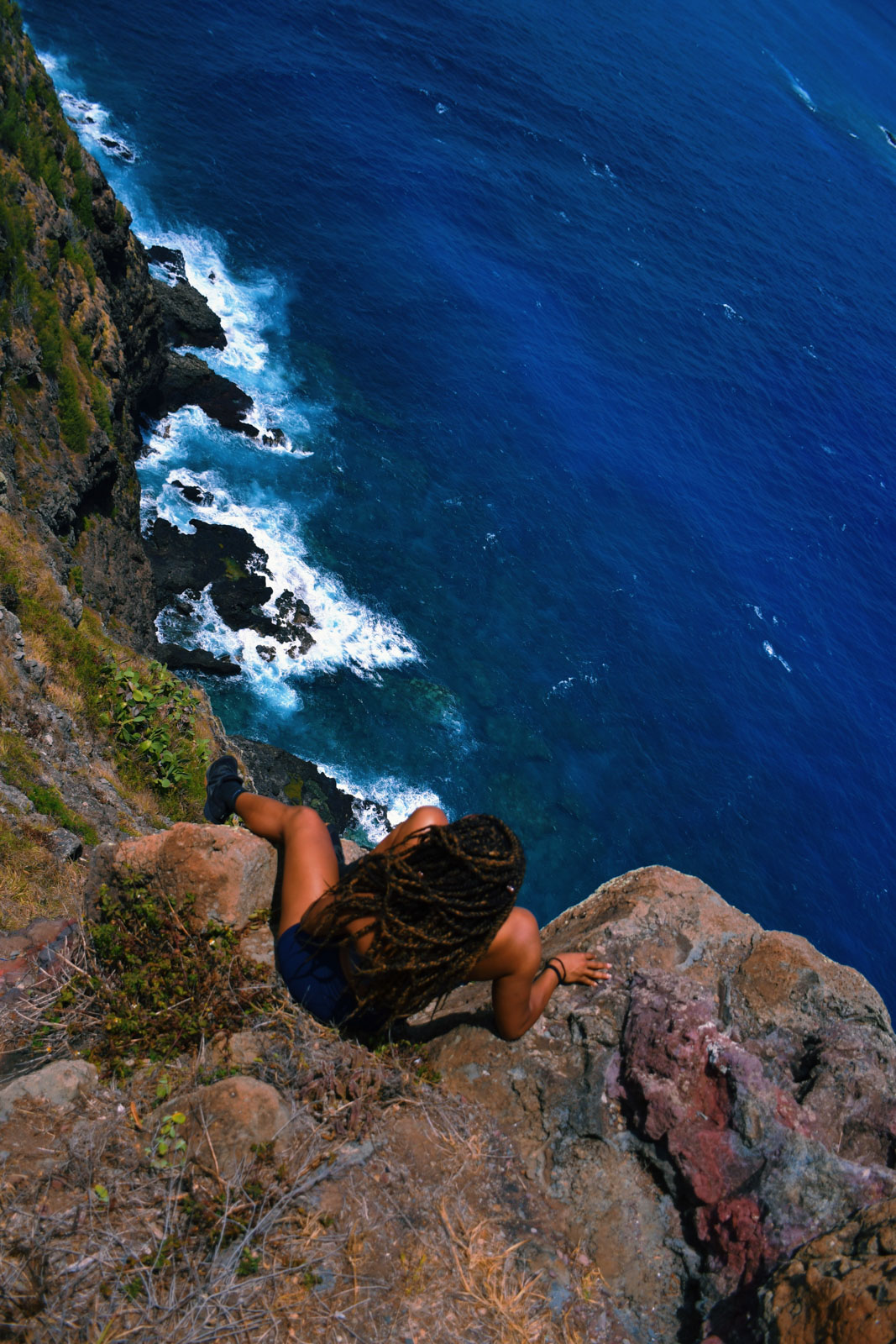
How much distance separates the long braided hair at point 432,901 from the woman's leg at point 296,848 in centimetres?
73

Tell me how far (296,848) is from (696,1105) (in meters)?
3.68

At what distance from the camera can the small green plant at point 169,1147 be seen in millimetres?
5465

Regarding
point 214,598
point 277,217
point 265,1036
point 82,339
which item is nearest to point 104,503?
point 82,339

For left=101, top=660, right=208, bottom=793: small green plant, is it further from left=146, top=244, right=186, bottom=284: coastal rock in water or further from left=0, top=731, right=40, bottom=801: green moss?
left=146, top=244, right=186, bottom=284: coastal rock in water

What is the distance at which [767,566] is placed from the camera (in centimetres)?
4875

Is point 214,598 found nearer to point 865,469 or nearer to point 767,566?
point 767,566

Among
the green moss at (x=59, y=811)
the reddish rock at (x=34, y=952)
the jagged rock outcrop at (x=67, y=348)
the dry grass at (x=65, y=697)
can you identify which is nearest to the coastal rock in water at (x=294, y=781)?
the jagged rock outcrop at (x=67, y=348)

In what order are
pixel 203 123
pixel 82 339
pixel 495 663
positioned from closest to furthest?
1. pixel 82 339
2. pixel 495 663
3. pixel 203 123

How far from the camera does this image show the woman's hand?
779 centimetres

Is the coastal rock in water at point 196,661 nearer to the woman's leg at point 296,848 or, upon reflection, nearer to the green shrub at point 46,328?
the green shrub at point 46,328

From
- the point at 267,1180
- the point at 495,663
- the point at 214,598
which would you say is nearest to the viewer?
the point at 267,1180

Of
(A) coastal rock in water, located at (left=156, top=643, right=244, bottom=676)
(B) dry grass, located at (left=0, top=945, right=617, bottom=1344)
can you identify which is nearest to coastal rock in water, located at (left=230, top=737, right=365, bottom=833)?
(A) coastal rock in water, located at (left=156, top=643, right=244, bottom=676)

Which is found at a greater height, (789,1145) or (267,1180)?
(789,1145)

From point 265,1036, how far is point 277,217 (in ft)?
178
